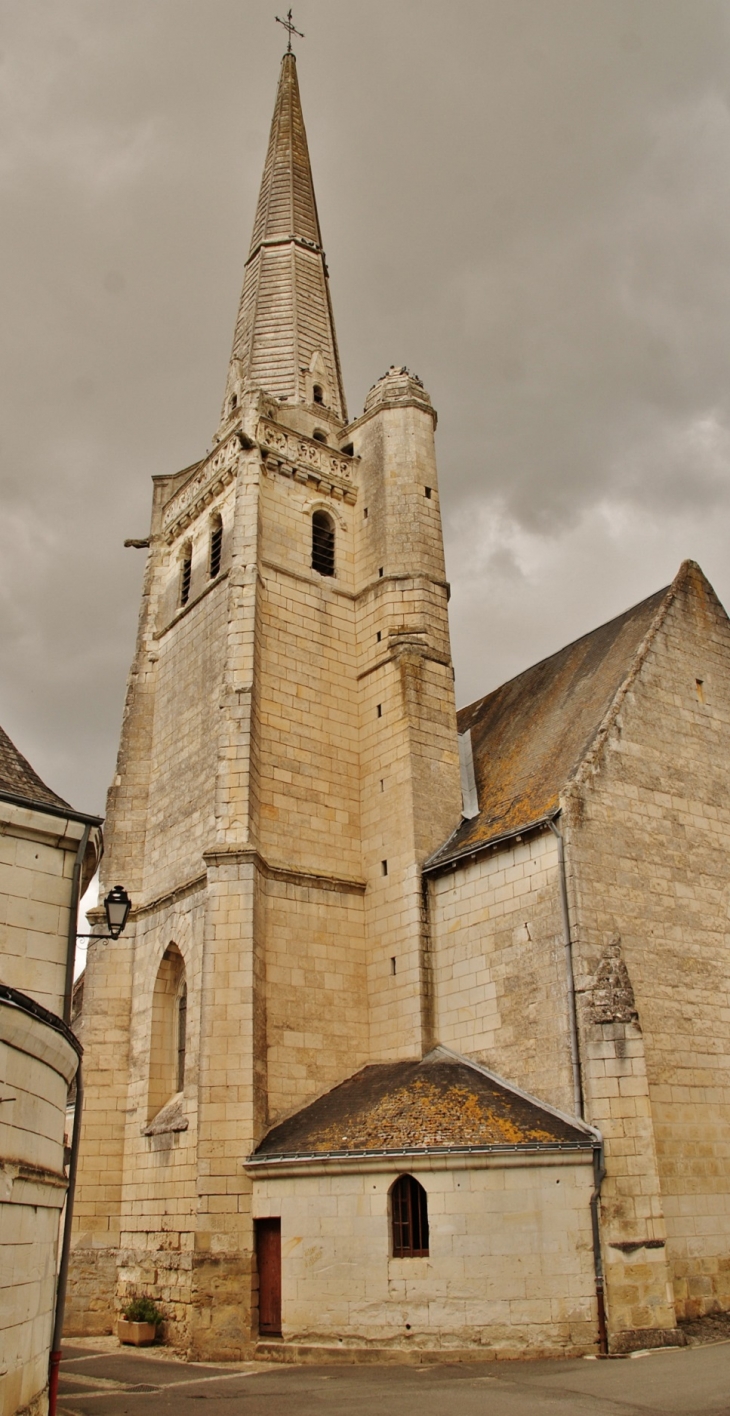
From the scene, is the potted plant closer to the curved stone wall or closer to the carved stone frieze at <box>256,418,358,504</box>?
the curved stone wall

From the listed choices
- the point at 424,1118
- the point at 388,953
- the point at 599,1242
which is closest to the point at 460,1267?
the point at 599,1242

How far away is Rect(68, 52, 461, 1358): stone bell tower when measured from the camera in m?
16.1

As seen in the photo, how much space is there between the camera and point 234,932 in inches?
649

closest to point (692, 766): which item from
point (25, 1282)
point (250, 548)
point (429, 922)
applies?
point (429, 922)

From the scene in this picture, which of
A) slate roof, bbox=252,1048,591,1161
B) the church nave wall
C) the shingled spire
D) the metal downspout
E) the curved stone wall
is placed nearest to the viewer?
the curved stone wall

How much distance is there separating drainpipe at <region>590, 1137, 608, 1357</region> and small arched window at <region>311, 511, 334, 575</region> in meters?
12.9

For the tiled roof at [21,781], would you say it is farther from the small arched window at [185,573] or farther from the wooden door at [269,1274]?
the small arched window at [185,573]

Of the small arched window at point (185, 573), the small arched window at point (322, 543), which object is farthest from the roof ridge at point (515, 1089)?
the small arched window at point (185, 573)

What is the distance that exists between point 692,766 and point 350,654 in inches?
290

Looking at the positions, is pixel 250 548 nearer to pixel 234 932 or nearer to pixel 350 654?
pixel 350 654

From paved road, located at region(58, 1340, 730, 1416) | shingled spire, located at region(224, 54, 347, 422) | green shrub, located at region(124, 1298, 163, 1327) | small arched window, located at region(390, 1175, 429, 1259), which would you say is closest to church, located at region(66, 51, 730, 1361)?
small arched window, located at region(390, 1175, 429, 1259)

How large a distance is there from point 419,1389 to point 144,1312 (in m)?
6.39

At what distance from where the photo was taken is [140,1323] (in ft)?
51.0

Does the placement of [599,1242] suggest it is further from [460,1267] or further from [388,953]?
[388,953]
